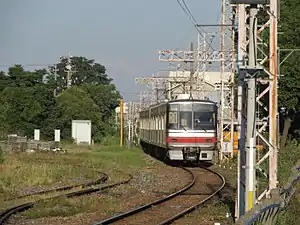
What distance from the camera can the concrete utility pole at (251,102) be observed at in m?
11.1

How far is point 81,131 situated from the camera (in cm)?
5747

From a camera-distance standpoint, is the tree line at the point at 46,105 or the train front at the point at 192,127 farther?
the tree line at the point at 46,105

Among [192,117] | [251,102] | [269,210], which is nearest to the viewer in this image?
[269,210]

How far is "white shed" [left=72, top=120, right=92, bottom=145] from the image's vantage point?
186 ft

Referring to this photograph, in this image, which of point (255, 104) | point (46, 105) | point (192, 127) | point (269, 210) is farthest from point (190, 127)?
point (46, 105)

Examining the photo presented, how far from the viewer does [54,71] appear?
306ft

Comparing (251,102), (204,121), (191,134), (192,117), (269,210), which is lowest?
(269,210)

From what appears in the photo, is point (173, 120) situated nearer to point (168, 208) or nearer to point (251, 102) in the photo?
point (168, 208)

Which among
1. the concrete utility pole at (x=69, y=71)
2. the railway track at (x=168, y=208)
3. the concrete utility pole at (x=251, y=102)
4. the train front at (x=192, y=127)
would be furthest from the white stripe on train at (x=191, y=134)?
the concrete utility pole at (x=69, y=71)

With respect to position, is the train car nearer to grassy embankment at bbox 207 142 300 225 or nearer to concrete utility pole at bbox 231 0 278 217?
grassy embankment at bbox 207 142 300 225

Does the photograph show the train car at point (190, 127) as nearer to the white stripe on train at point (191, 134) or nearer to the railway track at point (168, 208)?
the white stripe on train at point (191, 134)

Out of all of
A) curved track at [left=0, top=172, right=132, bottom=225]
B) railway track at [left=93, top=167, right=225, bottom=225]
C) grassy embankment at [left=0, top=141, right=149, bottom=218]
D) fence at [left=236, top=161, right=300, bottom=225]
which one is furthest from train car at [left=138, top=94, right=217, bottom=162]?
fence at [left=236, top=161, right=300, bottom=225]

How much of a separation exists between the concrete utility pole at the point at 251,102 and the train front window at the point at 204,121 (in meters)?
14.7

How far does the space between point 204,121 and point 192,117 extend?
537mm
